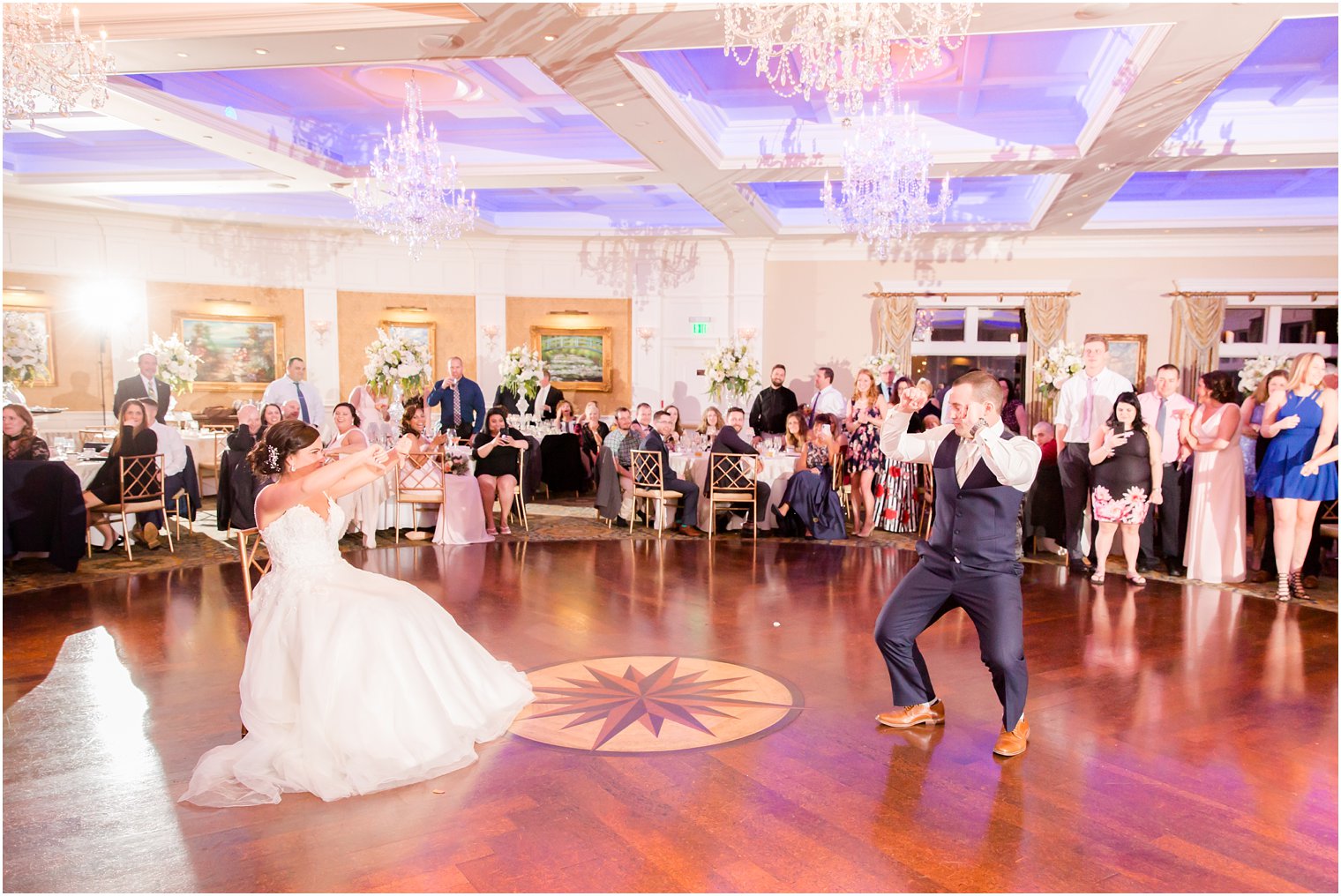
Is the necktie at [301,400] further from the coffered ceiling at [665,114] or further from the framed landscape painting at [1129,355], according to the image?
the framed landscape painting at [1129,355]

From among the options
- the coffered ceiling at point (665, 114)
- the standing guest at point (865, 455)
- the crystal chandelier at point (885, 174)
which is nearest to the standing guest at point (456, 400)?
the coffered ceiling at point (665, 114)

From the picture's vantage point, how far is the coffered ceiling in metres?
5.43

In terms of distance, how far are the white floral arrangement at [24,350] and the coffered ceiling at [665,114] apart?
5.12ft

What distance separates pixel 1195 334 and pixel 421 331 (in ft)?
34.9

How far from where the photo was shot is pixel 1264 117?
A: 785 cm

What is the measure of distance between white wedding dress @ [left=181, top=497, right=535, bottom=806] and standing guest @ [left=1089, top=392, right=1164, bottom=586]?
16.2 ft

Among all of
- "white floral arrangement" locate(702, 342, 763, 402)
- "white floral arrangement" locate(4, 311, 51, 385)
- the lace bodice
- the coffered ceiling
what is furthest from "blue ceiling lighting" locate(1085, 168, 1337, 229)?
"white floral arrangement" locate(4, 311, 51, 385)

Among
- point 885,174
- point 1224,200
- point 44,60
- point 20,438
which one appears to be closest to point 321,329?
point 20,438

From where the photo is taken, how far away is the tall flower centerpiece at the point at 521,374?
36.6 feet

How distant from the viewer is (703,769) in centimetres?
351

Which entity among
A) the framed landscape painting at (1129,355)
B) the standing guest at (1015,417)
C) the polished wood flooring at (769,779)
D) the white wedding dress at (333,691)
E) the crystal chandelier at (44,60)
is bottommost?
the polished wood flooring at (769,779)

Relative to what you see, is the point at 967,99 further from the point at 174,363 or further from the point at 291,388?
the point at 174,363

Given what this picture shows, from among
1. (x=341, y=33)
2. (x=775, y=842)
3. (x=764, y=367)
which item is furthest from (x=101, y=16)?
(x=764, y=367)

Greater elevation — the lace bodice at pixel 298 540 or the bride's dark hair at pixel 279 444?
the bride's dark hair at pixel 279 444
